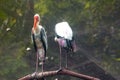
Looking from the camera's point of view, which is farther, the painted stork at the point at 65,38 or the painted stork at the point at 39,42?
the painted stork at the point at 65,38

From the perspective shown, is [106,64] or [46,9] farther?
[46,9]

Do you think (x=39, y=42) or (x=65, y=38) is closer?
(x=39, y=42)

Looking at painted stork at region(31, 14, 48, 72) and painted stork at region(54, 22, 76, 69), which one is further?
painted stork at region(54, 22, 76, 69)

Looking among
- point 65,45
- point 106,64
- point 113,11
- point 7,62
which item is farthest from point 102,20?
point 65,45

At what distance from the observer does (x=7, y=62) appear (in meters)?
9.41

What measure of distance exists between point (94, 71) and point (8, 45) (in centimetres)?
242

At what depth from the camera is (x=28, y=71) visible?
9.74 metres

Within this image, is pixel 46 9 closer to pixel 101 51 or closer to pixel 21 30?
pixel 21 30

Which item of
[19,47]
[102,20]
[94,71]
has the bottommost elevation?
[94,71]

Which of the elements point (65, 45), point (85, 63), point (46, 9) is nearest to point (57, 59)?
point (85, 63)

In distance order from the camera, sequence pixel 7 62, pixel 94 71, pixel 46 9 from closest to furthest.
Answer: pixel 7 62 < pixel 94 71 < pixel 46 9

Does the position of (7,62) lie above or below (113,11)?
below

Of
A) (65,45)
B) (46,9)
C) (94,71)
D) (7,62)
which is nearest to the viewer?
(65,45)

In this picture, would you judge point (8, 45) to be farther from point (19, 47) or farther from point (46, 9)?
point (46, 9)
